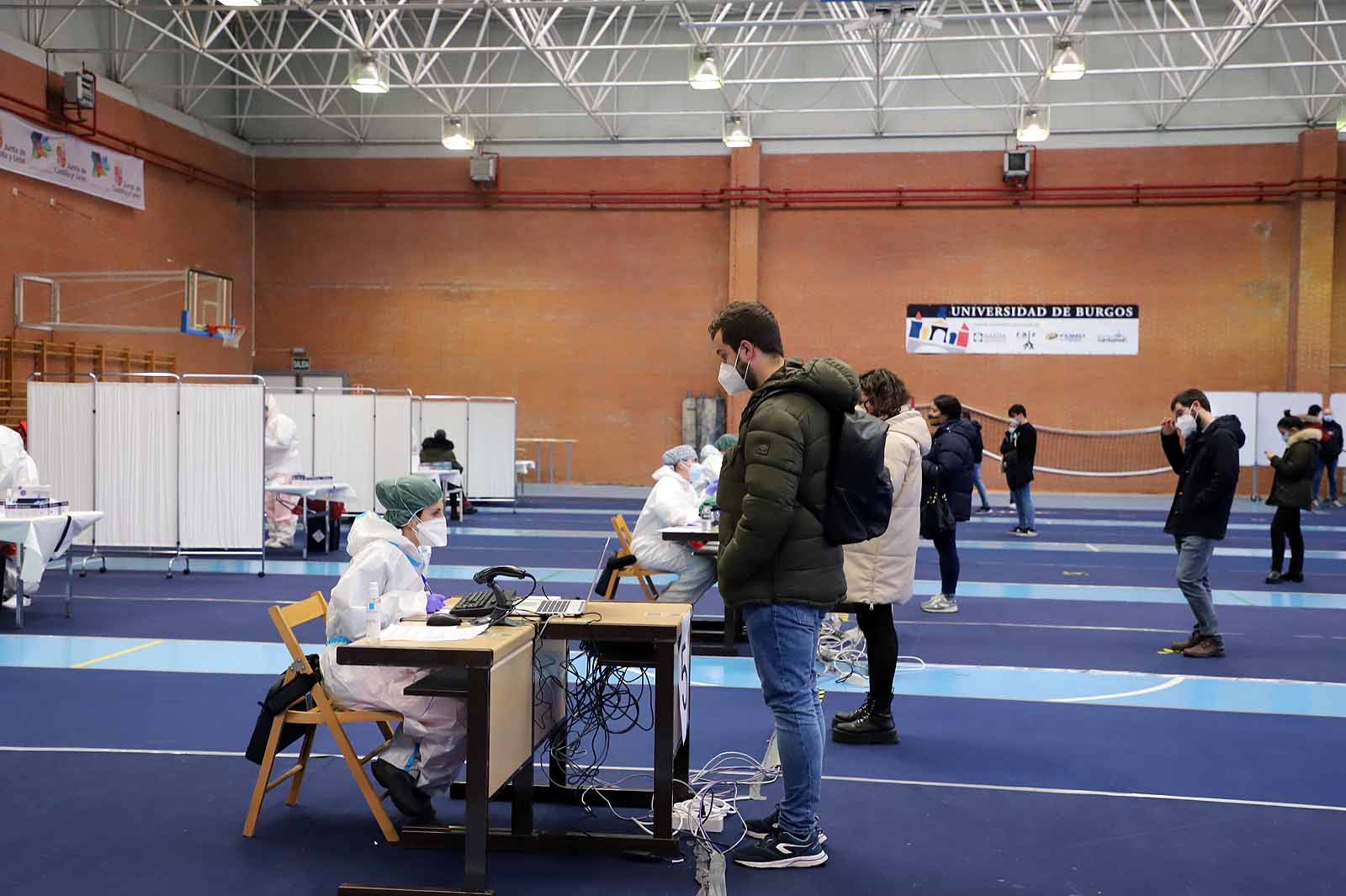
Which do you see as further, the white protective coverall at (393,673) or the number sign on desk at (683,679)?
the number sign on desk at (683,679)

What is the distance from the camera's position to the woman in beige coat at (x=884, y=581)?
5227 mm

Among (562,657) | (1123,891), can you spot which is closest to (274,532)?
(562,657)

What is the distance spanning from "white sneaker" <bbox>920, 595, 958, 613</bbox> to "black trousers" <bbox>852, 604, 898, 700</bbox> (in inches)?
147

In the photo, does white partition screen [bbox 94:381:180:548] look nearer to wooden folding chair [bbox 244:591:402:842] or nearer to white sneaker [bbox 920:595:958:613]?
white sneaker [bbox 920:595:958:613]

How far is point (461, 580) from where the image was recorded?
1035cm

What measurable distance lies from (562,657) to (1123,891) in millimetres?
2213

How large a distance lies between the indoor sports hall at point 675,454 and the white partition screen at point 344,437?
6 cm

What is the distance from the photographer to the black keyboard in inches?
156

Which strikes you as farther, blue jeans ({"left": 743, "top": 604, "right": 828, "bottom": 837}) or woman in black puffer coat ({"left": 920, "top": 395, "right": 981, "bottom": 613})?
woman in black puffer coat ({"left": 920, "top": 395, "right": 981, "bottom": 613})

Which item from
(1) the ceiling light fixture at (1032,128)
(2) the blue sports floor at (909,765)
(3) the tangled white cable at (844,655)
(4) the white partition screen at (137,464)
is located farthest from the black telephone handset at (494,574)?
(1) the ceiling light fixture at (1032,128)

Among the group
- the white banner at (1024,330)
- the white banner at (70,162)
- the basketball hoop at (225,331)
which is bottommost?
the basketball hoop at (225,331)

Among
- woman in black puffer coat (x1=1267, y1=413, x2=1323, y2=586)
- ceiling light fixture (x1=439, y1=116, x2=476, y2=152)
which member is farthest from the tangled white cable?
ceiling light fixture (x1=439, y1=116, x2=476, y2=152)

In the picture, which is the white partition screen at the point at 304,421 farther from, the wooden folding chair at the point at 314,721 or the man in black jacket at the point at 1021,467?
the wooden folding chair at the point at 314,721

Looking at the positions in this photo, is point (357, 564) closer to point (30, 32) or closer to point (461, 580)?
point (461, 580)
